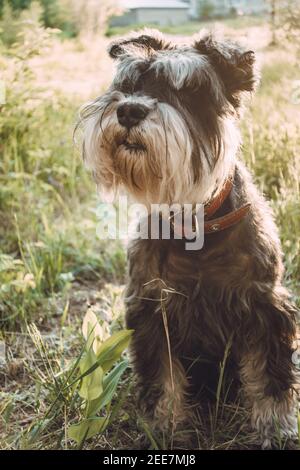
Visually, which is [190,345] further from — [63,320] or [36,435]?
[63,320]

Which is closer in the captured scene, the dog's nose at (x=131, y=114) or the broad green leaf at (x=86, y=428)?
the dog's nose at (x=131, y=114)

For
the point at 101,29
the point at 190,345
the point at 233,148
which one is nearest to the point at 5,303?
the point at 190,345

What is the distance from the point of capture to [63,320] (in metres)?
3.05

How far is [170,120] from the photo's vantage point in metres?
1.95

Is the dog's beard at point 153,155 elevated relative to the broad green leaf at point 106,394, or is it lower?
elevated

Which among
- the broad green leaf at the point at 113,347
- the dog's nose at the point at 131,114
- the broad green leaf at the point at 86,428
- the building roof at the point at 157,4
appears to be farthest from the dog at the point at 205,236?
the building roof at the point at 157,4

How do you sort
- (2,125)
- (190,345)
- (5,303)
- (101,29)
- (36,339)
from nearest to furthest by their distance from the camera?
(190,345)
(36,339)
(5,303)
(2,125)
(101,29)

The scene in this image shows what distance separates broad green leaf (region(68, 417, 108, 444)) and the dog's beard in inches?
31.5

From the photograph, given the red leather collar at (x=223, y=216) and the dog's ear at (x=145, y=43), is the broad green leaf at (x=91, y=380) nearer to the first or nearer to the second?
the red leather collar at (x=223, y=216)

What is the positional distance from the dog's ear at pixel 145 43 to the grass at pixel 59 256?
43.3 inches

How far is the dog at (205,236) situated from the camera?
2.05m

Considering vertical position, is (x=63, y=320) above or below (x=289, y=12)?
below
